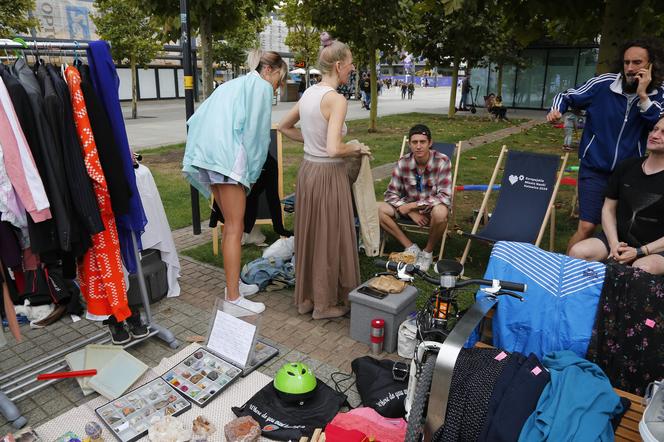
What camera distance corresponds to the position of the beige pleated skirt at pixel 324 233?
3.71 meters

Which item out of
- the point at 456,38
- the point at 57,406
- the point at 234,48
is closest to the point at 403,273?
the point at 57,406

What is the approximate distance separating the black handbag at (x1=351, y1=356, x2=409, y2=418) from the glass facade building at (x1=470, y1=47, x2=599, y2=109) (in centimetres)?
2125

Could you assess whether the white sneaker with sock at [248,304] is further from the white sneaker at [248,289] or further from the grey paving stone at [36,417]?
the grey paving stone at [36,417]

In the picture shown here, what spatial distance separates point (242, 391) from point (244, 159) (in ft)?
5.22

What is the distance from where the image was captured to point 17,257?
2.75 metres

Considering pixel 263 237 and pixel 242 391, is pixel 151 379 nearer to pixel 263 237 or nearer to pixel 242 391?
pixel 242 391

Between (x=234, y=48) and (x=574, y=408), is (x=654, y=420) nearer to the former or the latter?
(x=574, y=408)

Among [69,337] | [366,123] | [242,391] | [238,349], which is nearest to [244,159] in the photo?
[238,349]

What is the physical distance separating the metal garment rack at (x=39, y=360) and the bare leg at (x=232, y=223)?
61 cm

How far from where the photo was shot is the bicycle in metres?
1.88

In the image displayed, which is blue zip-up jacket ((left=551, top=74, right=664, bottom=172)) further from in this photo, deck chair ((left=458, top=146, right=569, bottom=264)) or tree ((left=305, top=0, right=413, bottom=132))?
tree ((left=305, top=0, right=413, bottom=132))

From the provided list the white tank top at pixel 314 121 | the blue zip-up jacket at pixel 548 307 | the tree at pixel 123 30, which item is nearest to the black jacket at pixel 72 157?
the white tank top at pixel 314 121

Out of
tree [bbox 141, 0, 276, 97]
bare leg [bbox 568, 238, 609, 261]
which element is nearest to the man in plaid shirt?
bare leg [bbox 568, 238, 609, 261]

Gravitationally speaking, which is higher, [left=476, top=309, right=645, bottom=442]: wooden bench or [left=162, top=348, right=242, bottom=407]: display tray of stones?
[left=476, top=309, right=645, bottom=442]: wooden bench
